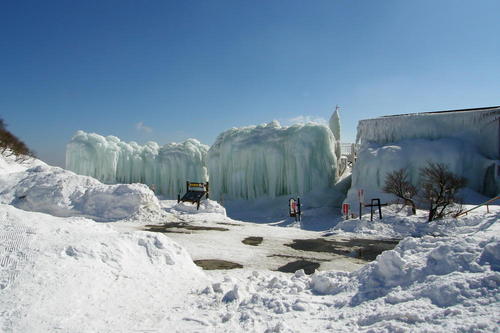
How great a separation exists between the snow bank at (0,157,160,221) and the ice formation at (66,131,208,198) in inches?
677

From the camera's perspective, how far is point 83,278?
16.5 feet

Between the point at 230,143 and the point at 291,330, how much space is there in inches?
885

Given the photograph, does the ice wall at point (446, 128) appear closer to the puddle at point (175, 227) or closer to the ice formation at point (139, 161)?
the puddle at point (175, 227)

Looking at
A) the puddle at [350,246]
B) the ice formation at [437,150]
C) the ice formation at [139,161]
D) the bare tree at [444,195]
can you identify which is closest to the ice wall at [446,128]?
the ice formation at [437,150]

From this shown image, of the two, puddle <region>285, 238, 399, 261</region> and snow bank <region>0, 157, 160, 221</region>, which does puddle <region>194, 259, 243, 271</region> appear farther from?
snow bank <region>0, 157, 160, 221</region>

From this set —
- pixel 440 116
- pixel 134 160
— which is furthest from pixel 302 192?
pixel 134 160

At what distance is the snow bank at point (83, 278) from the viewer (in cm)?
427

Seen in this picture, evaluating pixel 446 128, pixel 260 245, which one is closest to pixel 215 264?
pixel 260 245

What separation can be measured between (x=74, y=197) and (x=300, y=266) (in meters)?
10.9

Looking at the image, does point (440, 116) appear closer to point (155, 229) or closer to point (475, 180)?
point (475, 180)

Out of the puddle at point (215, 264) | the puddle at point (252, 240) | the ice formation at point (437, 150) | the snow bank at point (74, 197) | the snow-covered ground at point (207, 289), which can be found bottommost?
the puddle at point (252, 240)

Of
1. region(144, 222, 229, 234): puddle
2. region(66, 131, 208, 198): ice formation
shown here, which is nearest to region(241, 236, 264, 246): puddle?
region(144, 222, 229, 234): puddle

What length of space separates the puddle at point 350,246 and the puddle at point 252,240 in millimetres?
1133

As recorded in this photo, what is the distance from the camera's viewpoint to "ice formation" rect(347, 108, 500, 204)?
17.9 metres
